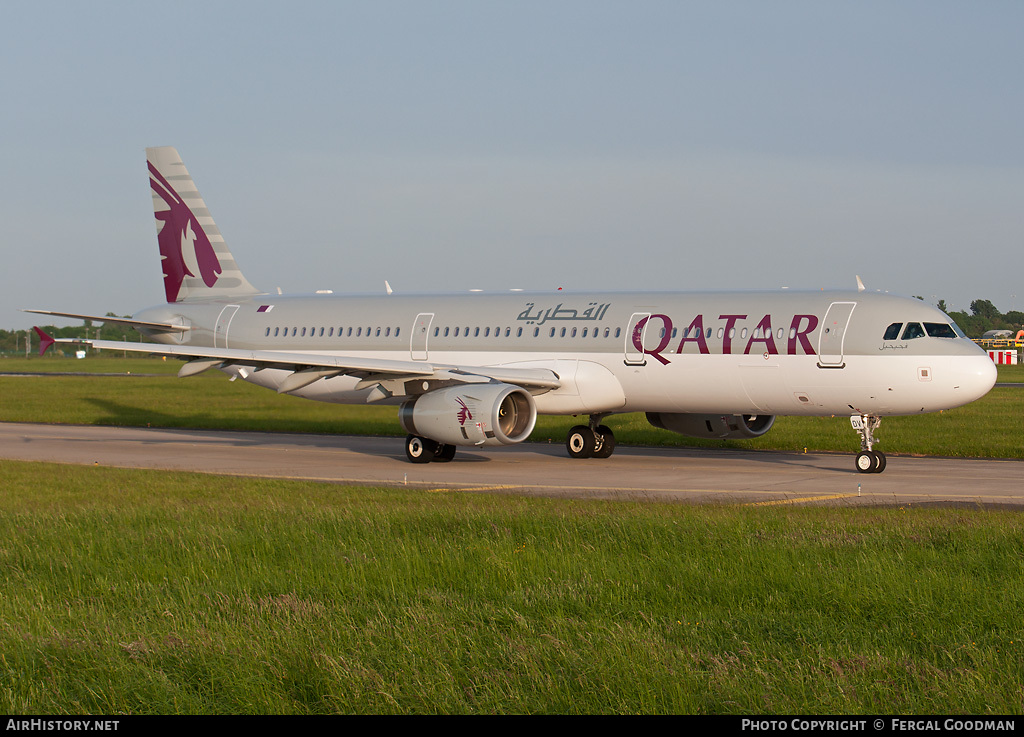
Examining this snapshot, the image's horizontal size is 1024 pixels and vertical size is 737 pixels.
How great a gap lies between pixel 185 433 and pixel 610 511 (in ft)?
75.0

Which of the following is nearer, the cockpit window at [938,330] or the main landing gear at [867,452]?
the cockpit window at [938,330]

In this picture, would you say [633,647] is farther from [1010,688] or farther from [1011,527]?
[1011,527]

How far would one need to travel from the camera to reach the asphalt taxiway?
65.1 feet

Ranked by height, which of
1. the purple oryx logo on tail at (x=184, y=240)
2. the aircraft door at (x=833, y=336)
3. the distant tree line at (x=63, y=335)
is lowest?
the distant tree line at (x=63, y=335)

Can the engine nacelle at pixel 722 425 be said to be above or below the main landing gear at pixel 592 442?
above

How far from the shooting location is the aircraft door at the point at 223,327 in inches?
1291

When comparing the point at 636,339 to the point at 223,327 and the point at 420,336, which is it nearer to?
the point at 420,336

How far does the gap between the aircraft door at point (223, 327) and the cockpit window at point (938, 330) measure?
1932cm

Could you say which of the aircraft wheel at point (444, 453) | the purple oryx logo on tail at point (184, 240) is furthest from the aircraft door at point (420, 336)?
the purple oryx logo on tail at point (184, 240)

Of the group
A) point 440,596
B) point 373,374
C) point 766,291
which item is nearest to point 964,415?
point 766,291

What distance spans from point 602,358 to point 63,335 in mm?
120555

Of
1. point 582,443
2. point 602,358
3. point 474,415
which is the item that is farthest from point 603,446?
point 474,415

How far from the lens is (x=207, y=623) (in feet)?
30.5

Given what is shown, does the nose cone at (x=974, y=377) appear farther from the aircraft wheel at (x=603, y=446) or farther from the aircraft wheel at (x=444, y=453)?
the aircraft wheel at (x=444, y=453)
